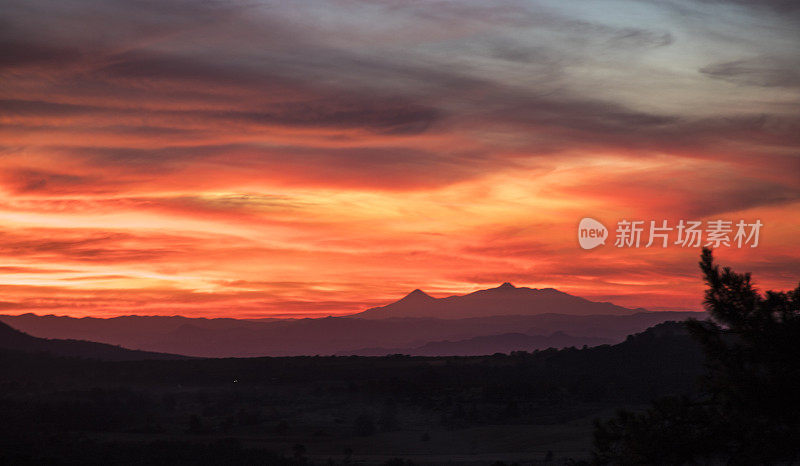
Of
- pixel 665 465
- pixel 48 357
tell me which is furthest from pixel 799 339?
pixel 48 357

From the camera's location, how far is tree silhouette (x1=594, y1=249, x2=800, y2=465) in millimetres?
13398

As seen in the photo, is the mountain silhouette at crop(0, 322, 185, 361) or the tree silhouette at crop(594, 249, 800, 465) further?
the mountain silhouette at crop(0, 322, 185, 361)

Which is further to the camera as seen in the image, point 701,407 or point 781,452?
point 701,407

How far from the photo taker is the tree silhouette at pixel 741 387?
1340cm

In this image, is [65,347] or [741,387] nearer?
[741,387]

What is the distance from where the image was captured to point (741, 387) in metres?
13.4

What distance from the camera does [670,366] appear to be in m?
66.2

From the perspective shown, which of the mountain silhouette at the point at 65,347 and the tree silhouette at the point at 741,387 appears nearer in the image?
the tree silhouette at the point at 741,387

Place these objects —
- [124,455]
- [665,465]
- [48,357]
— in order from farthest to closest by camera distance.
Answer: [48,357], [124,455], [665,465]

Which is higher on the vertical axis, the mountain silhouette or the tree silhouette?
the tree silhouette

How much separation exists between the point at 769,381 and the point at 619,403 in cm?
4449

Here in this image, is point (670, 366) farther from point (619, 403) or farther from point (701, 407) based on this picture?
point (701, 407)

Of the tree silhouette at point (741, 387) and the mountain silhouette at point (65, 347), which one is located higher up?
the tree silhouette at point (741, 387)

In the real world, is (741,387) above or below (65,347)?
above
